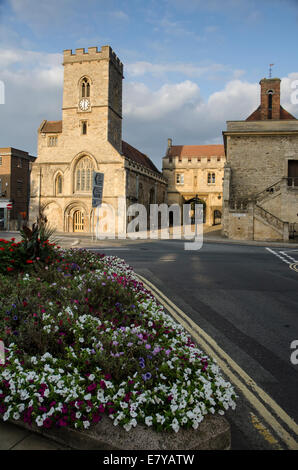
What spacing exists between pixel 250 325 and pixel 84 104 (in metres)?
37.1

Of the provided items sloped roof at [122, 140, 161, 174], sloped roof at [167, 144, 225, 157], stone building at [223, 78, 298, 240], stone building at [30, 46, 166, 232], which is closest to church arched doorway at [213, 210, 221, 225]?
sloped roof at [167, 144, 225, 157]

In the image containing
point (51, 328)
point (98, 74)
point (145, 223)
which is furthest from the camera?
point (145, 223)

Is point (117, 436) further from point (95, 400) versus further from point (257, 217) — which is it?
point (257, 217)

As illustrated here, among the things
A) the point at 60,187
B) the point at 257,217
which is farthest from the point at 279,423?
the point at 60,187

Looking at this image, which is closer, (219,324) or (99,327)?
(99,327)

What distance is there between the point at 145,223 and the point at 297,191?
19.8 m

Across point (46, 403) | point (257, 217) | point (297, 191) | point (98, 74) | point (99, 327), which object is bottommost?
point (46, 403)

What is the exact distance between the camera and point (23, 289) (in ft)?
20.3

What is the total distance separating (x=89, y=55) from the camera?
3766 cm

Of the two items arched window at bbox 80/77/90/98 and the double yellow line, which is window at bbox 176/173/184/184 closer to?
arched window at bbox 80/77/90/98

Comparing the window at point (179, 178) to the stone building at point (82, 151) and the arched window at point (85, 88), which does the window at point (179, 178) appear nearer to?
the stone building at point (82, 151)

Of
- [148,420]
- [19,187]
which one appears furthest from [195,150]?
[148,420]

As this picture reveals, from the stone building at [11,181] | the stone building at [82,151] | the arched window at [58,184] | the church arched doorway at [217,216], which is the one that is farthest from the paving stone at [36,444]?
the church arched doorway at [217,216]

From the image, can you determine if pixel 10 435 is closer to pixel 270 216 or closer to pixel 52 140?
pixel 270 216
